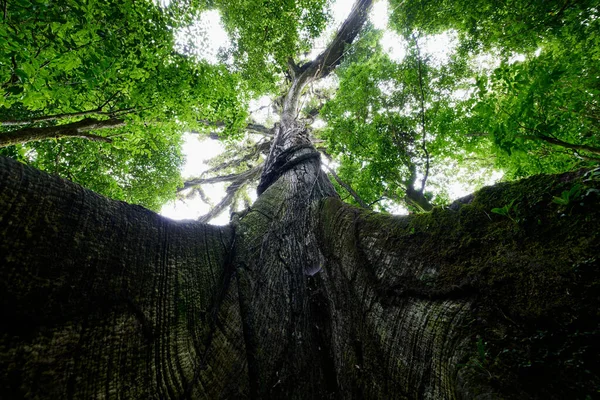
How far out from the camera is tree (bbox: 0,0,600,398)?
1.05m

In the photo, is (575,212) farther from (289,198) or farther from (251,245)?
(289,198)

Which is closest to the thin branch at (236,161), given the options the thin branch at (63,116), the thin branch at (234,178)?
the thin branch at (234,178)

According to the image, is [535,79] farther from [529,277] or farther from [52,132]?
[52,132]

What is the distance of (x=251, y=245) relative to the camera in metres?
2.36

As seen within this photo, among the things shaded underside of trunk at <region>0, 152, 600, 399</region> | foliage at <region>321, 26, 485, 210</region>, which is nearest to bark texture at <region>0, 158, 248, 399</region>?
shaded underside of trunk at <region>0, 152, 600, 399</region>

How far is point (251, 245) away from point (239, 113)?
4.87 m

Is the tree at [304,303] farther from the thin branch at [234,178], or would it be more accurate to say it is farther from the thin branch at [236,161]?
the thin branch at [236,161]

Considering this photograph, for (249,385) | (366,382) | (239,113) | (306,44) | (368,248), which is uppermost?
(306,44)

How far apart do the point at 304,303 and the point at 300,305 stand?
5 cm

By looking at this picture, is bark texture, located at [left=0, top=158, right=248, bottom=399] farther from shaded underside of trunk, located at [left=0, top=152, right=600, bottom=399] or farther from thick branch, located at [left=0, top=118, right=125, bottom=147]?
thick branch, located at [left=0, top=118, right=125, bottom=147]

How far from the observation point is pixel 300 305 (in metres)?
2.16

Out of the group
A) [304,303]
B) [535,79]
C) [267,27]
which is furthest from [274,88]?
[304,303]

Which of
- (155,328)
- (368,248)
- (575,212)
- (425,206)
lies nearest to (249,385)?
(155,328)

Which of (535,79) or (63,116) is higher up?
(63,116)
